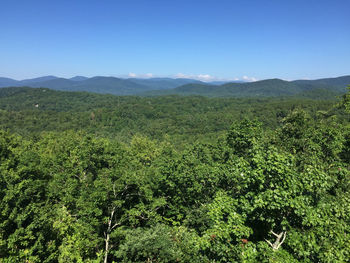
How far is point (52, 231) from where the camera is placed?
47.5 feet

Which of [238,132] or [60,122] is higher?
[238,132]

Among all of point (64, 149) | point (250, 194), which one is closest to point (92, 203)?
point (250, 194)

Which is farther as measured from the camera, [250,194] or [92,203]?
[92,203]

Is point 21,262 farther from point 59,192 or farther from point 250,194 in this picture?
point 250,194

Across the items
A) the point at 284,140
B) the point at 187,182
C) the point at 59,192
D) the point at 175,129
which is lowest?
the point at 175,129

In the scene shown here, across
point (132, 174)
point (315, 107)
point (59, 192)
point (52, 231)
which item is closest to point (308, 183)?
point (132, 174)

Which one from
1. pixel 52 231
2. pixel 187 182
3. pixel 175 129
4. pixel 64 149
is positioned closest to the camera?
pixel 52 231

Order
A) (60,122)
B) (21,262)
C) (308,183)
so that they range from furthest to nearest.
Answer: (60,122) → (21,262) → (308,183)

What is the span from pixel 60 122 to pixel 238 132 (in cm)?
15489

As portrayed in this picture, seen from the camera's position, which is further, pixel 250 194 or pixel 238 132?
pixel 238 132

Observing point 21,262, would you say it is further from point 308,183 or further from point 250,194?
point 308,183

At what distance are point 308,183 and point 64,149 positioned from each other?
35248 millimetres

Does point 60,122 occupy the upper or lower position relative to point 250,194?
lower

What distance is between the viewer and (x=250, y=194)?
24.5 feet
